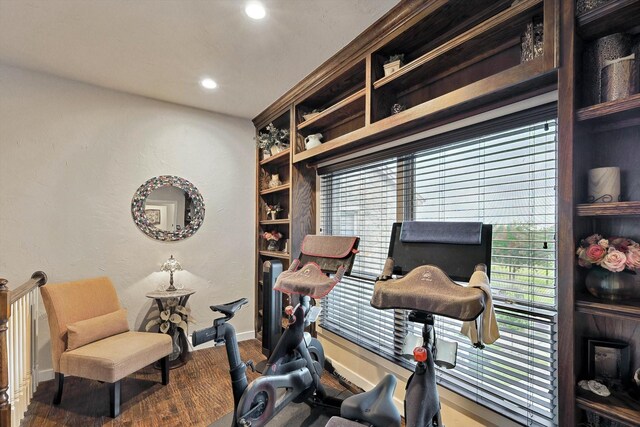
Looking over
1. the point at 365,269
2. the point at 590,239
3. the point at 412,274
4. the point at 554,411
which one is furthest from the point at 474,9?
the point at 554,411

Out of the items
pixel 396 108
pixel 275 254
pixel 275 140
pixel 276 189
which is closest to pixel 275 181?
pixel 276 189

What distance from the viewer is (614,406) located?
112cm

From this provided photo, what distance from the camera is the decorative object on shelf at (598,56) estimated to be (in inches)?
48.0

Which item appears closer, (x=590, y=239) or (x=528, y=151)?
(x=590, y=239)

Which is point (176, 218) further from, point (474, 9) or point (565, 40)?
point (565, 40)

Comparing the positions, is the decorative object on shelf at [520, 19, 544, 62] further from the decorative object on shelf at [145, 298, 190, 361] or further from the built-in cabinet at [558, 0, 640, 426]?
the decorative object on shelf at [145, 298, 190, 361]

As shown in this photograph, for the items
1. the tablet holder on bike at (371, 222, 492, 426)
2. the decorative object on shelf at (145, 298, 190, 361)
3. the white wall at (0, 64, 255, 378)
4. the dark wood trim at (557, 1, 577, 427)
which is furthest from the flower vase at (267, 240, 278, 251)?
the dark wood trim at (557, 1, 577, 427)

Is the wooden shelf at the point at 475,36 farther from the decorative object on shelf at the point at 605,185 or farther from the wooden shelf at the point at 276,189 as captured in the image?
the wooden shelf at the point at 276,189

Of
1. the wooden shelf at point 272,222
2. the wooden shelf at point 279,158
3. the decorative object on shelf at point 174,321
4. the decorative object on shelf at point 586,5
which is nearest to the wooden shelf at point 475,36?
the decorative object on shelf at point 586,5

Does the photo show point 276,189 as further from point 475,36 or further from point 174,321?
point 475,36

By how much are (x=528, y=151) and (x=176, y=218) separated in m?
3.28

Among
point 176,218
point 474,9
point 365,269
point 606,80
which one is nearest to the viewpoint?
point 606,80

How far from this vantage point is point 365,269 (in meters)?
2.57

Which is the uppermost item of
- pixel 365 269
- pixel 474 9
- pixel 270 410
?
pixel 474 9
